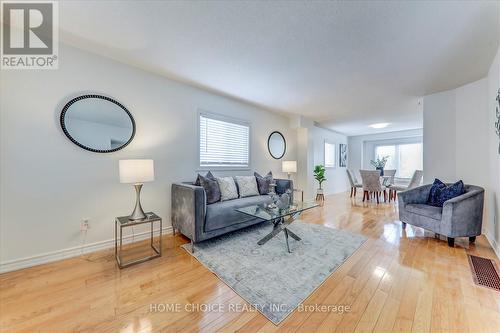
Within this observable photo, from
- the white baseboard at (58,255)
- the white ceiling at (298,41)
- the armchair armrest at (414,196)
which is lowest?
the white baseboard at (58,255)

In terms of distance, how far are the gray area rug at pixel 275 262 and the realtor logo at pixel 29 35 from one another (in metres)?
2.62

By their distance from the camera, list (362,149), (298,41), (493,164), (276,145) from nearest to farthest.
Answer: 1. (298,41)
2. (493,164)
3. (276,145)
4. (362,149)

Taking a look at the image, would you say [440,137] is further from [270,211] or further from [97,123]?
[97,123]

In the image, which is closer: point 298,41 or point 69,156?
point 298,41

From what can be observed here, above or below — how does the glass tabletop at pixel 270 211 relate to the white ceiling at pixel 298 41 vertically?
below

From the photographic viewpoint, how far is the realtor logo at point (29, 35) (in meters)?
1.71

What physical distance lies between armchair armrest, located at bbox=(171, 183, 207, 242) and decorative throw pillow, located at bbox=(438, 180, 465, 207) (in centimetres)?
338

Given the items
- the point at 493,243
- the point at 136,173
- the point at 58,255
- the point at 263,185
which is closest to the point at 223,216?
the point at 136,173

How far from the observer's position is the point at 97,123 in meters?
2.32

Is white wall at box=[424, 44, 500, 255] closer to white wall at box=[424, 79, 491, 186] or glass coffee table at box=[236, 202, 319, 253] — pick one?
white wall at box=[424, 79, 491, 186]

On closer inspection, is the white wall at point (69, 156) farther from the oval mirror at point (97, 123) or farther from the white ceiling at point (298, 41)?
the white ceiling at point (298, 41)

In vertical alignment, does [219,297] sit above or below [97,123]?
below

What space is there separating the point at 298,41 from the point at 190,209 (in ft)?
7.38

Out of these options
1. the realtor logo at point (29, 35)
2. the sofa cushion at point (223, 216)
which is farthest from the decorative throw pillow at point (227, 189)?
the realtor logo at point (29, 35)
